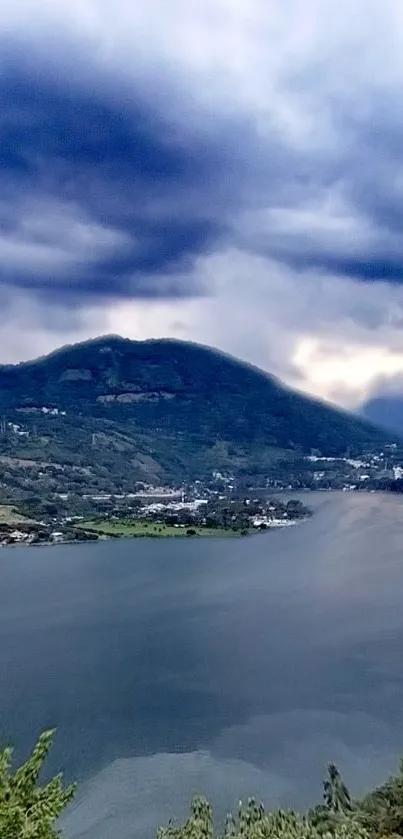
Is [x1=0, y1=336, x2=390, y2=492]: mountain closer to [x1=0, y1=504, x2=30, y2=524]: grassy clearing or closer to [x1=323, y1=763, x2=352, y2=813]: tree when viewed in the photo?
[x1=0, y1=504, x2=30, y2=524]: grassy clearing

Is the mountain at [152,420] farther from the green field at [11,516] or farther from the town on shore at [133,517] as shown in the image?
the green field at [11,516]

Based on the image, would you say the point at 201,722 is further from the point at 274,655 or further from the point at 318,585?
the point at 318,585

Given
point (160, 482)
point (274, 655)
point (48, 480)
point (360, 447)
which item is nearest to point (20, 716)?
point (274, 655)

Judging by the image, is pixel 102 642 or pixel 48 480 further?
pixel 48 480

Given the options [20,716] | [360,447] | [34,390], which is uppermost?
[34,390]

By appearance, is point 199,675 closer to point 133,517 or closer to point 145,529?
point 145,529

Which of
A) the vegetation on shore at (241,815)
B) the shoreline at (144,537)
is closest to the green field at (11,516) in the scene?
the shoreline at (144,537)

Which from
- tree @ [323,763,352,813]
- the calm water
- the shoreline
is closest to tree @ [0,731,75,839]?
tree @ [323,763,352,813]

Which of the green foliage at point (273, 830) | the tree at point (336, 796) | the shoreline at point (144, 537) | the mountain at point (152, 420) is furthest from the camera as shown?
the mountain at point (152, 420)
